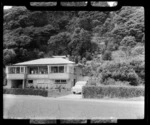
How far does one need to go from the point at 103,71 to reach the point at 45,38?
45.3 feet

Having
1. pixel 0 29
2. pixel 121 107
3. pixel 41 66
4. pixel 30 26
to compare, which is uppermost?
pixel 30 26

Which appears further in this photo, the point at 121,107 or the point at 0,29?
the point at 121,107

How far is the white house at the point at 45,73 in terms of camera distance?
25.6 m

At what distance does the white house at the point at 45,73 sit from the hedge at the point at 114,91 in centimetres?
827

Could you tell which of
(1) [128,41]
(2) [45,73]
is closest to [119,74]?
(1) [128,41]

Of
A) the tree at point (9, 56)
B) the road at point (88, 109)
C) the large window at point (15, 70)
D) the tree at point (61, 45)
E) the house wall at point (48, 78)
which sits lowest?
the road at point (88, 109)

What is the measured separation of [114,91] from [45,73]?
11855 mm

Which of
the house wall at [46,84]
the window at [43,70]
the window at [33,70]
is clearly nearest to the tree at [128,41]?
the house wall at [46,84]

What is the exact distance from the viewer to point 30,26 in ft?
103

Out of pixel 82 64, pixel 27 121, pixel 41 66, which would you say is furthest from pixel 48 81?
pixel 27 121

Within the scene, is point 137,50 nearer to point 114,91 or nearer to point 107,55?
point 107,55

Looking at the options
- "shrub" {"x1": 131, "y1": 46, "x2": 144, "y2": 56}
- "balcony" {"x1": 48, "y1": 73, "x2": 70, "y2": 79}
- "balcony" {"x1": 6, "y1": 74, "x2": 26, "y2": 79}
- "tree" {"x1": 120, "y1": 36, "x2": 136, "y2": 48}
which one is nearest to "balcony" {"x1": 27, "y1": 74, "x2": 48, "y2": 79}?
"balcony" {"x1": 6, "y1": 74, "x2": 26, "y2": 79}

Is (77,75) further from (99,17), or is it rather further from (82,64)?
(99,17)

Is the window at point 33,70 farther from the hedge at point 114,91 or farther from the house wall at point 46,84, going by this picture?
the hedge at point 114,91
